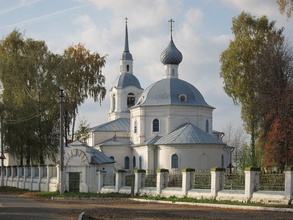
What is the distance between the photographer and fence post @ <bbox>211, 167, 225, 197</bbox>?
28375 mm

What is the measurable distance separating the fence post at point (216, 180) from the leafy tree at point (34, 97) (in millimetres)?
23791

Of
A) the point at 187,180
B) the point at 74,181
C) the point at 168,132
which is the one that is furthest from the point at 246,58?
the point at 187,180

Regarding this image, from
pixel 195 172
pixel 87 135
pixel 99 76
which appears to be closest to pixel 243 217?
pixel 195 172

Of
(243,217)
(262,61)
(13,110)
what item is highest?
(262,61)

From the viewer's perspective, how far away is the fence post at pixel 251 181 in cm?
2602

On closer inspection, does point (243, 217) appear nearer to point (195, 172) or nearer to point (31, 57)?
point (195, 172)

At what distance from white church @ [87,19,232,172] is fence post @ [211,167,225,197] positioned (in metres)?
22.5

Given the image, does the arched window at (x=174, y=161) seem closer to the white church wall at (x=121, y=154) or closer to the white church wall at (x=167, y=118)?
the white church wall at (x=167, y=118)

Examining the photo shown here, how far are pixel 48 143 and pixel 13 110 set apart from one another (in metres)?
3.92

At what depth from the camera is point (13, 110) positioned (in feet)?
161

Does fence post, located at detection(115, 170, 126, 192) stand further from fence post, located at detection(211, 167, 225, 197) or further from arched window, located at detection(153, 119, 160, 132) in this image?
arched window, located at detection(153, 119, 160, 132)

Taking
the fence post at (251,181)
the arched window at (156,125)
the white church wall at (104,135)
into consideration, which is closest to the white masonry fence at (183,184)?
the fence post at (251,181)

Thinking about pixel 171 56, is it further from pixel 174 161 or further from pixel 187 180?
pixel 187 180

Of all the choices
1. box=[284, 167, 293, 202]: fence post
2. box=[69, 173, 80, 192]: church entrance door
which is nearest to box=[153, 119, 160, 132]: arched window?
box=[69, 173, 80, 192]: church entrance door
